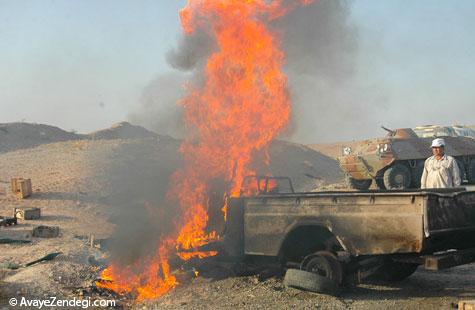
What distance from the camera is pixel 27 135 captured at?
35.9 metres

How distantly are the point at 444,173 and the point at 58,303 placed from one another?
19.4 feet

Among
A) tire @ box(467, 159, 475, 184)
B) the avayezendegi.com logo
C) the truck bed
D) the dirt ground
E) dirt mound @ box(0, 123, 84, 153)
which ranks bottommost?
the avayezendegi.com logo

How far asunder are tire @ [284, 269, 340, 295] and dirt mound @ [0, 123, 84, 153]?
28294 millimetres

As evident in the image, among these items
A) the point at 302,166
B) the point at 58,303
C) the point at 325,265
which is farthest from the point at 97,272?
the point at 302,166

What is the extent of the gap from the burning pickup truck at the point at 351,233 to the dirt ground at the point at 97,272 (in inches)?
13.4

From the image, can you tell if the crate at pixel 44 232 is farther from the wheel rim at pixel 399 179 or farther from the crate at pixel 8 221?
the wheel rim at pixel 399 179

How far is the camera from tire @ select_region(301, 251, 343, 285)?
249 inches

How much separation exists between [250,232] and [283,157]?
2622 centimetres

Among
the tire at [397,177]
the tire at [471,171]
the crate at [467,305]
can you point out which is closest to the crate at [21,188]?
the tire at [397,177]

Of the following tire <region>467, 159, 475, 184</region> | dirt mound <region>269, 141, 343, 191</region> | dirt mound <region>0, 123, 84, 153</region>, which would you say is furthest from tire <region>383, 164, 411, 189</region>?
dirt mound <region>0, 123, 84, 153</region>

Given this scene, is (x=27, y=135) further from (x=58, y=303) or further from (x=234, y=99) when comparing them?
(x=58, y=303)

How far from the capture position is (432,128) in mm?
19438

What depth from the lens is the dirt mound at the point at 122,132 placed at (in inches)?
1582

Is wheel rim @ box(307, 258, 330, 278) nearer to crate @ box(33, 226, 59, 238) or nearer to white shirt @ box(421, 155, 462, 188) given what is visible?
white shirt @ box(421, 155, 462, 188)
